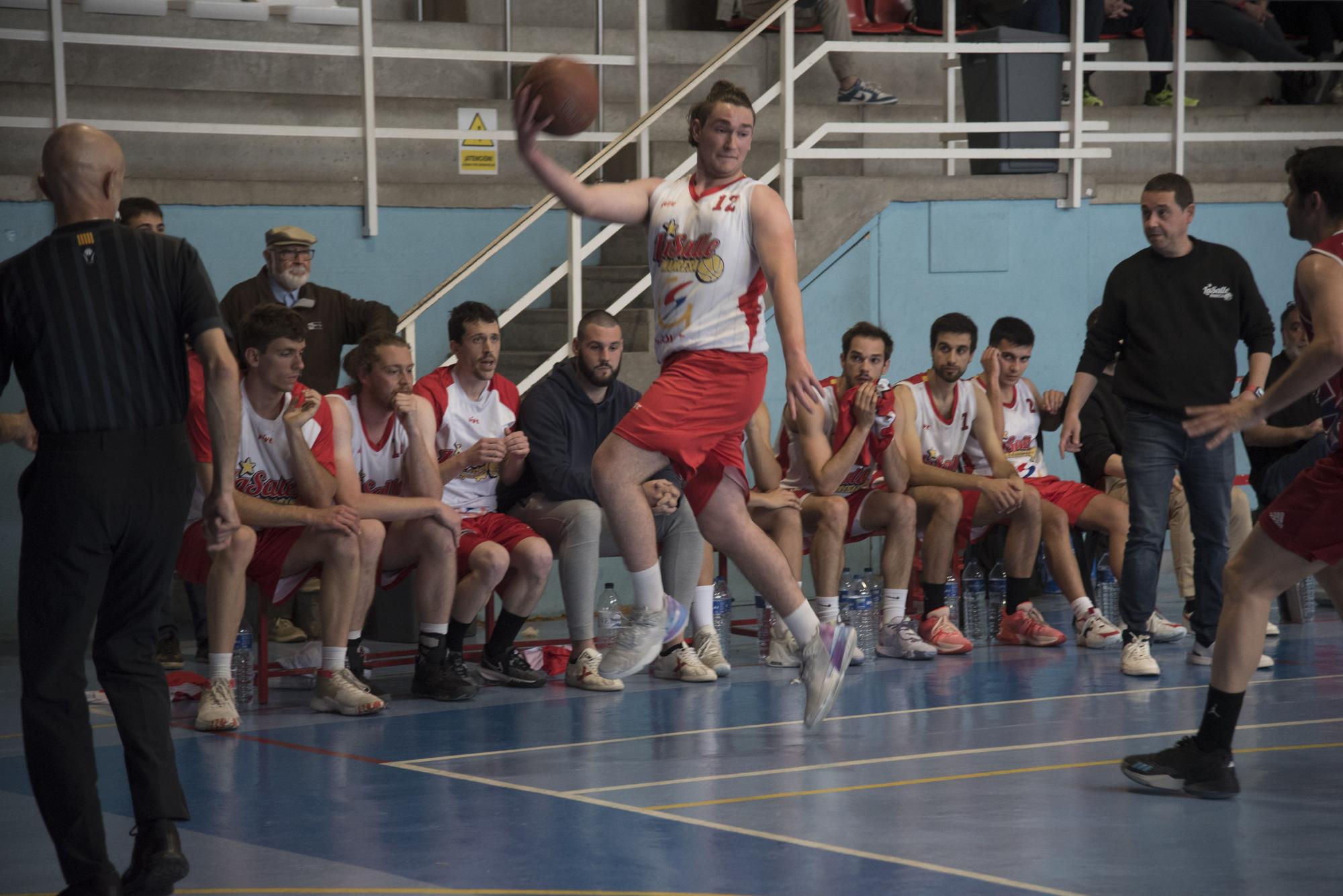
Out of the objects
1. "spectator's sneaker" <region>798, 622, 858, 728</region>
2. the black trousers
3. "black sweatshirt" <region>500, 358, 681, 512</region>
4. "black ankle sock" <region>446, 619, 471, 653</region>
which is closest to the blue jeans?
"spectator's sneaker" <region>798, 622, 858, 728</region>

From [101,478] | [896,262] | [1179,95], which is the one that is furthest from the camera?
[1179,95]

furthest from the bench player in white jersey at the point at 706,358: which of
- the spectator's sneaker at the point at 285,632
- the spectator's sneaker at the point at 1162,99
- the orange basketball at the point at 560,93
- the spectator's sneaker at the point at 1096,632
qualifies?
the spectator's sneaker at the point at 1162,99

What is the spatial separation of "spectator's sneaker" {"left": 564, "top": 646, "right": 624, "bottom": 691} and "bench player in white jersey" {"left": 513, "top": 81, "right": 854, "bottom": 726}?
4.12ft

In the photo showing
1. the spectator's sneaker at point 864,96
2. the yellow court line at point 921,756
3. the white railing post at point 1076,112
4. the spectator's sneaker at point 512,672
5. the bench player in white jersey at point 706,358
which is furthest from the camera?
the spectator's sneaker at point 864,96

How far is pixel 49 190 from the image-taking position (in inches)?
163

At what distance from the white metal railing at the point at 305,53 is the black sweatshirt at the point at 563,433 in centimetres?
175

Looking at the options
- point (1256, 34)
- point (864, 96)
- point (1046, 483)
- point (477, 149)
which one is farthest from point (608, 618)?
point (1256, 34)

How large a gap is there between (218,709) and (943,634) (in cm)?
351

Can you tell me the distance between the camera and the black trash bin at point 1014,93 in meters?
10.7

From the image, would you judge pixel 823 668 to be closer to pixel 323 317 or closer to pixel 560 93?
pixel 560 93

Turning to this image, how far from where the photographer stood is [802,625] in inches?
235

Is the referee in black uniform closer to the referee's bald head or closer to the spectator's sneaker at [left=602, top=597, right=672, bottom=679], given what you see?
the referee's bald head

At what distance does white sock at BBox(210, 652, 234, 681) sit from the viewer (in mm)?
6410

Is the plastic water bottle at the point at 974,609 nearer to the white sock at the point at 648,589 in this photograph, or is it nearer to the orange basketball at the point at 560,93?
the white sock at the point at 648,589
